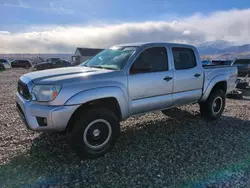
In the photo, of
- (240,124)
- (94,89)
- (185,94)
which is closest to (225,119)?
(240,124)

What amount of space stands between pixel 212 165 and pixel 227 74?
328cm

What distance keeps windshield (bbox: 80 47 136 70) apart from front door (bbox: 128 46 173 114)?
0.22 metres

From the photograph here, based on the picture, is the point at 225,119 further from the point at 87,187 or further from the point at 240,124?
the point at 87,187

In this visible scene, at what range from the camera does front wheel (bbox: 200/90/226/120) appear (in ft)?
18.6

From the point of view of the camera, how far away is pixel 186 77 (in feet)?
15.9

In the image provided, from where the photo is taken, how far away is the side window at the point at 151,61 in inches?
161

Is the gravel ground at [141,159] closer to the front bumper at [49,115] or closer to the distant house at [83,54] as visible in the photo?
the front bumper at [49,115]

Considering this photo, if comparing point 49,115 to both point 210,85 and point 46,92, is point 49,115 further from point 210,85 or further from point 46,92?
point 210,85

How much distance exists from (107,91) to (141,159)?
50.1 inches

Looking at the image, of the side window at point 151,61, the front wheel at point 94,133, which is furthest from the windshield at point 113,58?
the front wheel at point 94,133

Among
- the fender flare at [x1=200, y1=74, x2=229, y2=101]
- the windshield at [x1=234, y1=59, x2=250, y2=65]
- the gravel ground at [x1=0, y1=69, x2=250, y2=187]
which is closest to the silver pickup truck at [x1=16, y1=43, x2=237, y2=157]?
the fender flare at [x1=200, y1=74, x2=229, y2=101]

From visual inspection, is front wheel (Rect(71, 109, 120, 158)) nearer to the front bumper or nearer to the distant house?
the front bumper

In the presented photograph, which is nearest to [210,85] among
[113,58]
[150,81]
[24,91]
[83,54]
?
[150,81]

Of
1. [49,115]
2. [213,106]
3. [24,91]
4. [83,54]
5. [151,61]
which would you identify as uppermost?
[83,54]
